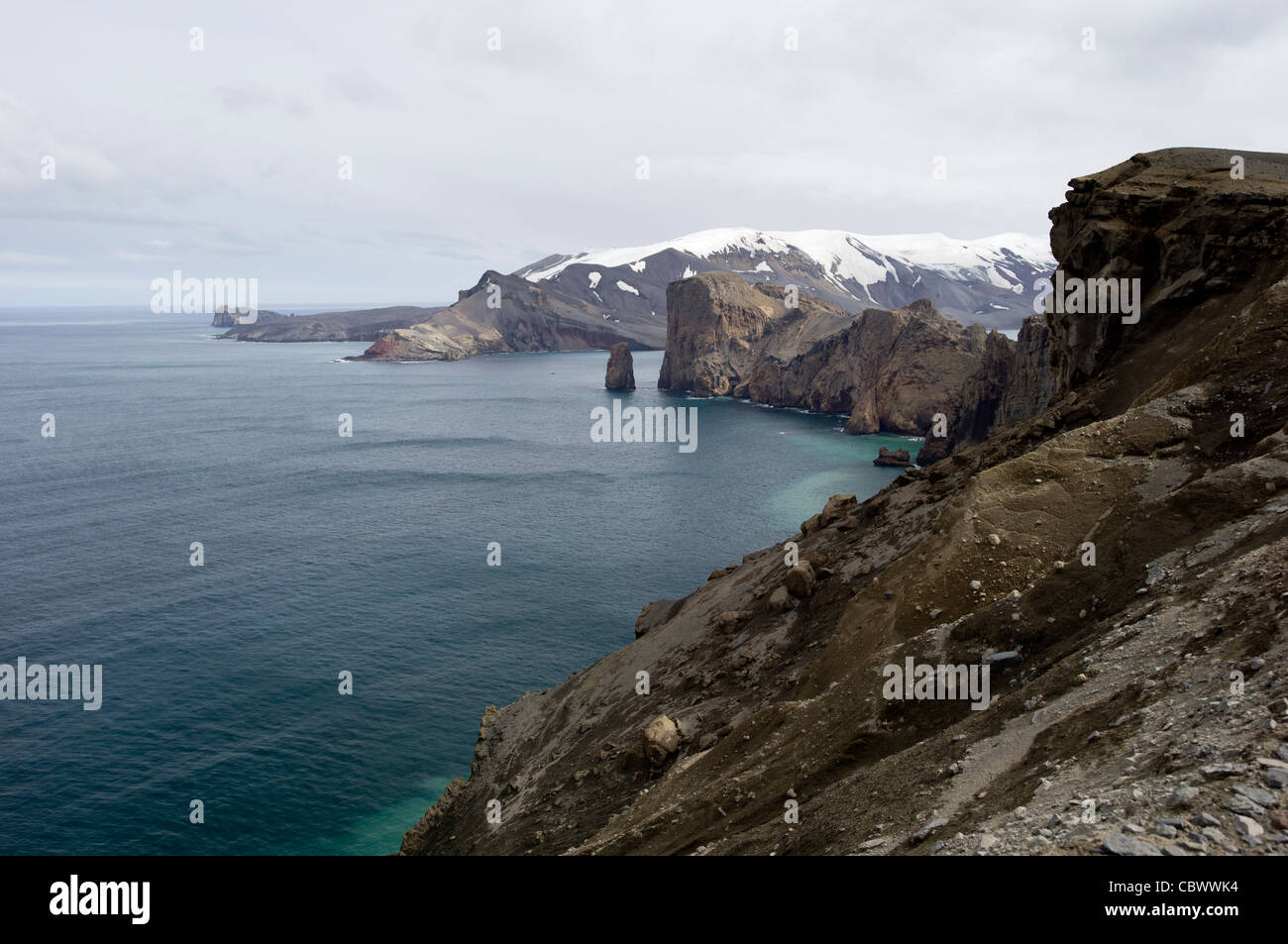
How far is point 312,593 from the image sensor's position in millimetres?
62562

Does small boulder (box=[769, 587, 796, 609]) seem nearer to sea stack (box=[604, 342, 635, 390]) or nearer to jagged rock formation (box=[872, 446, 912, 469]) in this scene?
jagged rock formation (box=[872, 446, 912, 469])

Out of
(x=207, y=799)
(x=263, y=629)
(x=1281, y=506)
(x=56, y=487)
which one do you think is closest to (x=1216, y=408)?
(x=1281, y=506)

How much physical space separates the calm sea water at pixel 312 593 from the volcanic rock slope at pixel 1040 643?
26.3 feet

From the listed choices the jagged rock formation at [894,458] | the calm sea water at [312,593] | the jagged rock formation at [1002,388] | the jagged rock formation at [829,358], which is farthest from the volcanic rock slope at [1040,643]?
the jagged rock formation at [829,358]

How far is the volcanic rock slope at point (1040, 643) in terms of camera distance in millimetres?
11805

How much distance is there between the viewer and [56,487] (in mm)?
91438

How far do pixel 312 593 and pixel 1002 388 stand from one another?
265 ft

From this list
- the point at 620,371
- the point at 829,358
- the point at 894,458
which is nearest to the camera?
the point at 894,458

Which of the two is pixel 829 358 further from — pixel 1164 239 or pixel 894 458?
pixel 1164 239

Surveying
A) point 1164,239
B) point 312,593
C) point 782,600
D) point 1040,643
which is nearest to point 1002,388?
point 1164,239

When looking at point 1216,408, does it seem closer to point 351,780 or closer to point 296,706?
point 351,780

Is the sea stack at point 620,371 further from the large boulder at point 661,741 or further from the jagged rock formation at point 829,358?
the large boulder at point 661,741

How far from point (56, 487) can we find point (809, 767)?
99704 mm

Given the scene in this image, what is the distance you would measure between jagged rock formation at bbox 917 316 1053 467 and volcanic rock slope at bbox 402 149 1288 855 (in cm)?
4978
